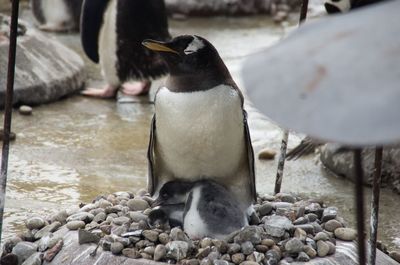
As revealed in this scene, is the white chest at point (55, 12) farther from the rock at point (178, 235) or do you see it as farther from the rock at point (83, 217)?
the rock at point (178, 235)

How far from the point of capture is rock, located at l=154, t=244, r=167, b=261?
9.33 feet

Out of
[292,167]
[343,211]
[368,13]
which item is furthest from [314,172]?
[368,13]

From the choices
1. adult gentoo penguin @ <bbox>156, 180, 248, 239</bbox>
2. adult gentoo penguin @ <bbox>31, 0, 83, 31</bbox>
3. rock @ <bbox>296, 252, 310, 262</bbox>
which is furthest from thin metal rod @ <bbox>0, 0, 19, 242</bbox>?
adult gentoo penguin @ <bbox>31, 0, 83, 31</bbox>

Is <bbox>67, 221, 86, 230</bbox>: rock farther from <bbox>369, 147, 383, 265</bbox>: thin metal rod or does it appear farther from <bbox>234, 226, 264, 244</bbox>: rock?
<bbox>369, 147, 383, 265</bbox>: thin metal rod

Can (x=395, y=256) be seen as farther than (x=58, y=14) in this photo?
No

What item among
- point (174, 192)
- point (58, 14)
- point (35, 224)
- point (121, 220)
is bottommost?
point (58, 14)

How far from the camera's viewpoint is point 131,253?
2.87 meters

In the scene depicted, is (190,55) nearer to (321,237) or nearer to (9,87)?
(9,87)

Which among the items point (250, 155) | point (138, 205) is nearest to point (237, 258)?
point (250, 155)

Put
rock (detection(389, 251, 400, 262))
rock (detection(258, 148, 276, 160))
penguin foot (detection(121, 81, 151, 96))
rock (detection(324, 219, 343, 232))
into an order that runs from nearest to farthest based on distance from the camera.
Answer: rock (detection(324, 219, 343, 232))
rock (detection(389, 251, 400, 262))
rock (detection(258, 148, 276, 160))
penguin foot (detection(121, 81, 151, 96))

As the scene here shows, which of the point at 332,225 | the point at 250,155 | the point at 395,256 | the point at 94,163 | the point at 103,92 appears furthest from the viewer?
the point at 103,92

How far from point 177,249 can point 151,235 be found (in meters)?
0.15

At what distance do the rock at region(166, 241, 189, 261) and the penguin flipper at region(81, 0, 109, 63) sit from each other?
10.4ft

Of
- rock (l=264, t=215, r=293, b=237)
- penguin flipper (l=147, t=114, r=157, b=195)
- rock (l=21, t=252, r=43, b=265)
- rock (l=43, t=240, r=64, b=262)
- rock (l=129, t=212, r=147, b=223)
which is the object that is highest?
penguin flipper (l=147, t=114, r=157, b=195)
